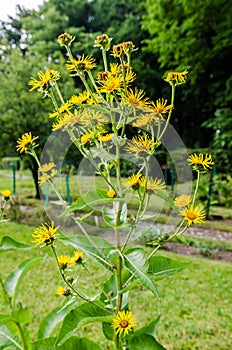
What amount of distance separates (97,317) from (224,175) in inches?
263

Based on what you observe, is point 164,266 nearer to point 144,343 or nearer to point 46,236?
point 144,343

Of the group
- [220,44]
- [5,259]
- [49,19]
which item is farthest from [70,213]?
[49,19]

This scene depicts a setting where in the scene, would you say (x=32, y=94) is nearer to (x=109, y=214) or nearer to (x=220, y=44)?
(x=220, y=44)

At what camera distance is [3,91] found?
19.6 ft

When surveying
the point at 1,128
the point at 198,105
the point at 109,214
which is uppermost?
the point at 198,105

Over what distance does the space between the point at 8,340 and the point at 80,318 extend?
32 centimetres

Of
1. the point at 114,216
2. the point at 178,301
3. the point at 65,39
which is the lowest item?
the point at 178,301

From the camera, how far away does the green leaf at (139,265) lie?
730 millimetres

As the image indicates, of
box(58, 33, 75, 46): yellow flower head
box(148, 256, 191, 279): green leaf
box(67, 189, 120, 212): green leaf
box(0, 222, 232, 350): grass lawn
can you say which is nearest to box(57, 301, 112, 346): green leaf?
box(148, 256, 191, 279): green leaf

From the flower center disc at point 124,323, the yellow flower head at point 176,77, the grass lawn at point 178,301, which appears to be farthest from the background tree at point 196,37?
the flower center disc at point 124,323

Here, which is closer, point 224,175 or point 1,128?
point 1,128

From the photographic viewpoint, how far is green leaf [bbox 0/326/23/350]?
1045mm

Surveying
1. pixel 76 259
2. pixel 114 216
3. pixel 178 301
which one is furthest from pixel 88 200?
pixel 178 301

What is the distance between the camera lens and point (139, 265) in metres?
0.78
